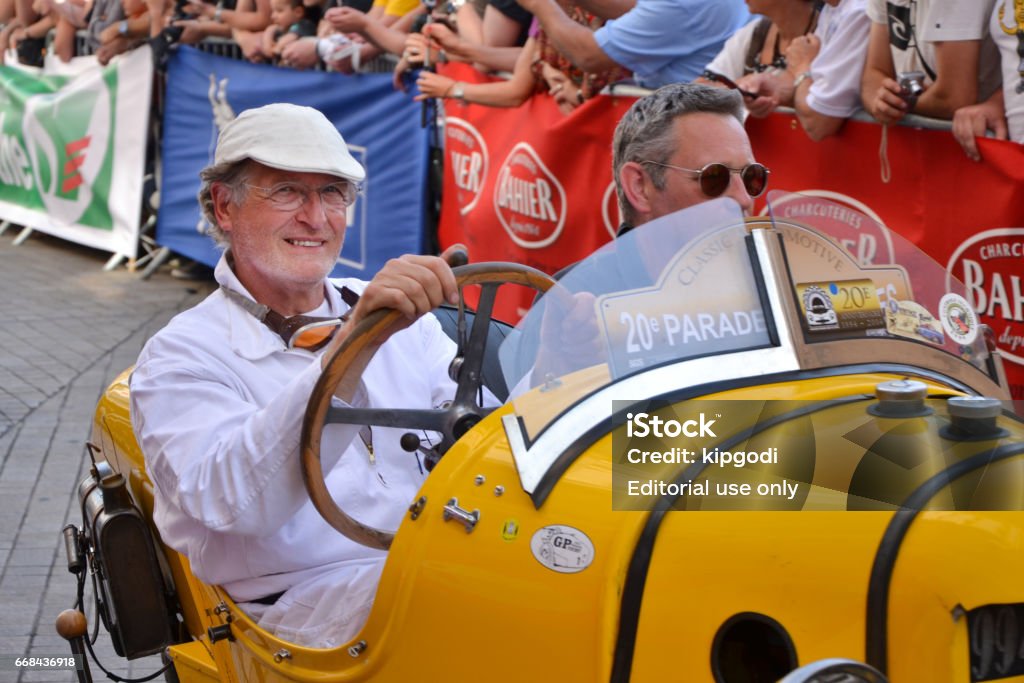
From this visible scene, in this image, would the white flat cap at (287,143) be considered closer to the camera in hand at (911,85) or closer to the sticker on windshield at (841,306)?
the sticker on windshield at (841,306)

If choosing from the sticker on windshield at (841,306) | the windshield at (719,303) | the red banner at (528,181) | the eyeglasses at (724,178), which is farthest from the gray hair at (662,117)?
the red banner at (528,181)

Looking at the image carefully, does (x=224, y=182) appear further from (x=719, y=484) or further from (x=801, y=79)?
(x=801, y=79)

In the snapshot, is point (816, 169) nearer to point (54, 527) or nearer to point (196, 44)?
point (54, 527)

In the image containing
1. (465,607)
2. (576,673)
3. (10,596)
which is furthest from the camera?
(10,596)

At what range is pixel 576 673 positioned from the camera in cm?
182

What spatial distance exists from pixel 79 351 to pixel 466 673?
596 centimetres

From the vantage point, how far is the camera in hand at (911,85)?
3975mm

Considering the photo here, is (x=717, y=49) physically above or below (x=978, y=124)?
above

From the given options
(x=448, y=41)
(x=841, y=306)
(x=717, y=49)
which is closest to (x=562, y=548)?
(x=841, y=306)

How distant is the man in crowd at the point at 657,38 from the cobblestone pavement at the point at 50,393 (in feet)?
8.76

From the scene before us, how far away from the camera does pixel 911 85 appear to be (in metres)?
3.97

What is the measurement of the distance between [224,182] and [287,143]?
0.21 m

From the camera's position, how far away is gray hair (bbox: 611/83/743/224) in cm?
311

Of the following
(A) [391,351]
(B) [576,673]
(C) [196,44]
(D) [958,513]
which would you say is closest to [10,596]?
(A) [391,351]
